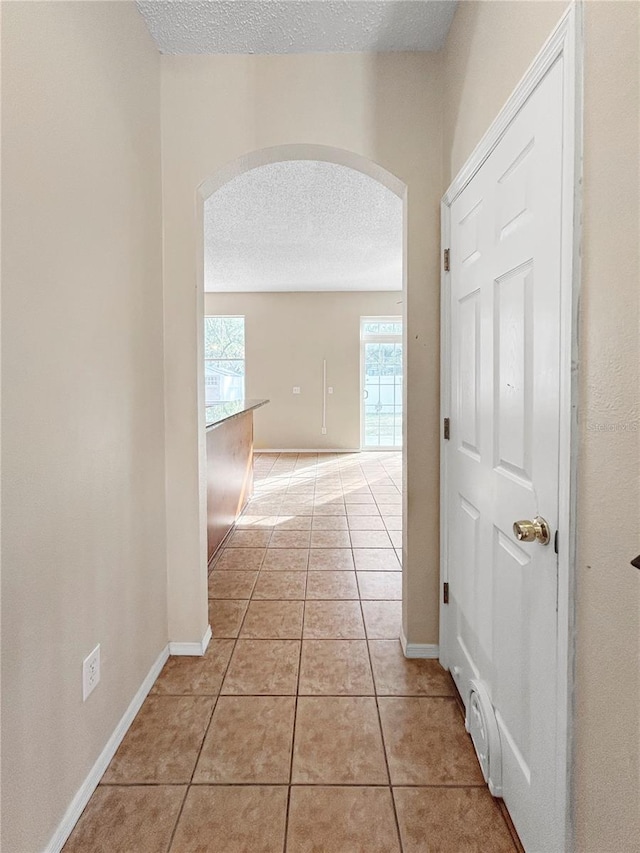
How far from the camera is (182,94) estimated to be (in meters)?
1.92

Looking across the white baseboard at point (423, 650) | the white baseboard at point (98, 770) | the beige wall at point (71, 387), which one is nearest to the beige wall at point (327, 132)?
the beige wall at point (71, 387)

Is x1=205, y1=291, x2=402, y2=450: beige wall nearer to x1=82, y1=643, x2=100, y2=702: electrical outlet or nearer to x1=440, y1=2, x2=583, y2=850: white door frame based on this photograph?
x1=82, y1=643, x2=100, y2=702: electrical outlet

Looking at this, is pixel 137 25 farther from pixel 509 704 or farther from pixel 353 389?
pixel 353 389

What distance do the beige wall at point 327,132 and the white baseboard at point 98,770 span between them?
136 cm

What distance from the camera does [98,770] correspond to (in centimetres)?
139

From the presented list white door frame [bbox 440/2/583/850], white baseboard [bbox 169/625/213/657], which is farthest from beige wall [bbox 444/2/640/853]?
white baseboard [bbox 169/625/213/657]

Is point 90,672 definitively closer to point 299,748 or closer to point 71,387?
point 299,748

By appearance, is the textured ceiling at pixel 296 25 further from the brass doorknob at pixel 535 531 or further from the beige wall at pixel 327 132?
the brass doorknob at pixel 535 531

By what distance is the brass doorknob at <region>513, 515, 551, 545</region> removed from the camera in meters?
1.03

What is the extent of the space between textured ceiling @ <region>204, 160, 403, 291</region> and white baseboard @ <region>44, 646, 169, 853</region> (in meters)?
2.87

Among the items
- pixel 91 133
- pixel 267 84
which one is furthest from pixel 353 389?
pixel 91 133

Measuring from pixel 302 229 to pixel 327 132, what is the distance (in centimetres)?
283

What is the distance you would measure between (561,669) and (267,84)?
2.27m

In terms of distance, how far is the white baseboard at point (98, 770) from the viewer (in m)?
1.19
